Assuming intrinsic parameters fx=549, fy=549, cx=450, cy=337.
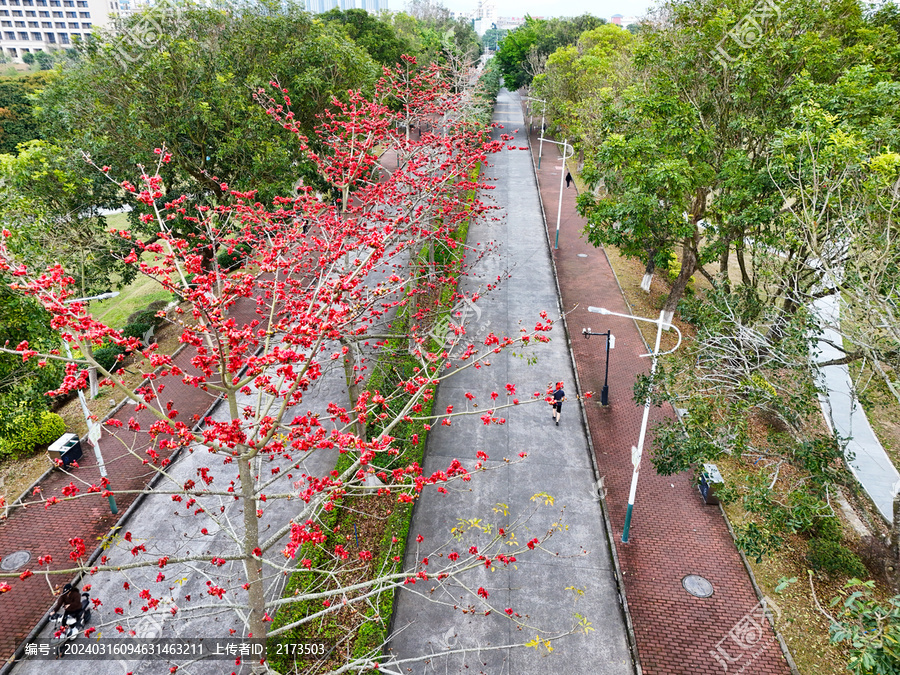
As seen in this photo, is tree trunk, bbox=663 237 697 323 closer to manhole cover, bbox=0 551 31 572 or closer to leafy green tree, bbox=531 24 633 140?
leafy green tree, bbox=531 24 633 140

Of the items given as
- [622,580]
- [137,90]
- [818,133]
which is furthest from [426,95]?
[622,580]

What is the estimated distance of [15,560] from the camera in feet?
39.9

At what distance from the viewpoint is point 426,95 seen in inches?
814

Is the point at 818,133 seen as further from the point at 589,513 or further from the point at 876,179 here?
the point at 589,513

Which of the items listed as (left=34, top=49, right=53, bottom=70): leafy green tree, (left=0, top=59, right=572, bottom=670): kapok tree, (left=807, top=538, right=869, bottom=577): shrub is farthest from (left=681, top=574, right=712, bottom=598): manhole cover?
(left=34, top=49, right=53, bottom=70): leafy green tree

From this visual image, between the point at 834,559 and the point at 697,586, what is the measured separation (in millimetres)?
2842

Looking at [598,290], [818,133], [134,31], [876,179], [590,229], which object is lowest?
[598,290]

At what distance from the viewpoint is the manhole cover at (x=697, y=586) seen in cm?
1163

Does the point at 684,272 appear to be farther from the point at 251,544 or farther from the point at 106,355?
the point at 106,355

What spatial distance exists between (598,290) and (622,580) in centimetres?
1541

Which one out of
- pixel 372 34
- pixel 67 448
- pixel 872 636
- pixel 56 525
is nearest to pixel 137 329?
pixel 67 448

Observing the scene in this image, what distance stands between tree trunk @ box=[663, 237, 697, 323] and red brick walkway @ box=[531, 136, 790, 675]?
101 inches

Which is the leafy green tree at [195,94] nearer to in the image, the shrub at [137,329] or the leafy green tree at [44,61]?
the shrub at [137,329]

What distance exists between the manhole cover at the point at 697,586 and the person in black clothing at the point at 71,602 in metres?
12.1
